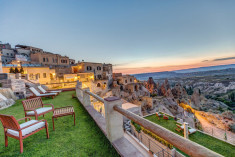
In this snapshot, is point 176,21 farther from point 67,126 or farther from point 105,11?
point 67,126

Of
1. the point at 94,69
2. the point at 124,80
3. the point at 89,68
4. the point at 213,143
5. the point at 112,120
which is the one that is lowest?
the point at 213,143

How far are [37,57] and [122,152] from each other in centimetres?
3786


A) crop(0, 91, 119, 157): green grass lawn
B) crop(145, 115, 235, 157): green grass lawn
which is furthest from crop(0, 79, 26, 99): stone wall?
crop(145, 115, 235, 157): green grass lawn

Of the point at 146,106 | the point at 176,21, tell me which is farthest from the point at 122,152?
the point at 176,21

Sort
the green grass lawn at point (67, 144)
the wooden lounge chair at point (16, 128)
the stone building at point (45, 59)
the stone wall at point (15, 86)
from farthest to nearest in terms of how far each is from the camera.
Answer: the stone building at point (45, 59), the stone wall at point (15, 86), the green grass lawn at point (67, 144), the wooden lounge chair at point (16, 128)

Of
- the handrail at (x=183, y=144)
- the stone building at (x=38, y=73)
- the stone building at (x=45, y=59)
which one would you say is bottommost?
the handrail at (x=183, y=144)

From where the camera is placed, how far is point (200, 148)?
0.95m

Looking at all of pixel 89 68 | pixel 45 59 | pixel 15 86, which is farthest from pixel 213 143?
pixel 45 59

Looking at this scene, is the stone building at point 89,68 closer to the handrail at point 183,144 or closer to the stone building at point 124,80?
the stone building at point 124,80

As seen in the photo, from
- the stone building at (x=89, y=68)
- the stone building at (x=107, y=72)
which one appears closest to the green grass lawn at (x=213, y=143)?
the stone building at (x=107, y=72)

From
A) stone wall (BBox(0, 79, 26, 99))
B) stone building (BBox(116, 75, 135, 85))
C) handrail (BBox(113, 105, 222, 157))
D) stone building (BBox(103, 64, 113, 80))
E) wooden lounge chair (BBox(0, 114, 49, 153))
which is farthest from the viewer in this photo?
stone building (BBox(116, 75, 135, 85))

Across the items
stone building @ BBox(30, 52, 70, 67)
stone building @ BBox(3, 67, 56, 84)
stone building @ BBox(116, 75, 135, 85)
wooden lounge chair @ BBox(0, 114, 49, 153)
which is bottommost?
stone building @ BBox(116, 75, 135, 85)

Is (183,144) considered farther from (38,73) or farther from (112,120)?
(38,73)

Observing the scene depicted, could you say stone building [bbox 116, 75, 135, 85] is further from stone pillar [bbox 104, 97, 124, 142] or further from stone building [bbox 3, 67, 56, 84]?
stone pillar [bbox 104, 97, 124, 142]
